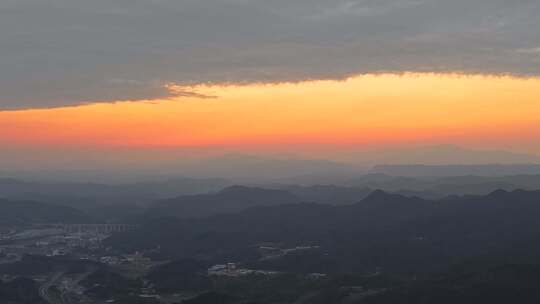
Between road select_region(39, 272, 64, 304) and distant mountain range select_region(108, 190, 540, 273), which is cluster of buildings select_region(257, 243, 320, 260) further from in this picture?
road select_region(39, 272, 64, 304)

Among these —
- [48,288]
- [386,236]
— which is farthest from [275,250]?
[48,288]

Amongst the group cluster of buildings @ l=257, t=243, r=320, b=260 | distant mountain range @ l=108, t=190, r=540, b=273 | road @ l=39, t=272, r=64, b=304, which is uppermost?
distant mountain range @ l=108, t=190, r=540, b=273

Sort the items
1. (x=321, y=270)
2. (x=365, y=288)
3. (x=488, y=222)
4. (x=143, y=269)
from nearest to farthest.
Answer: (x=365, y=288) → (x=321, y=270) → (x=143, y=269) → (x=488, y=222)

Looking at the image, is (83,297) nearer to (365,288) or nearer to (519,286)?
(365,288)

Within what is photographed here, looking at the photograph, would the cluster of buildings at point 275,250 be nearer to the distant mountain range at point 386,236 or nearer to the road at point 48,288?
the distant mountain range at point 386,236

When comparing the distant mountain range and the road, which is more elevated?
the distant mountain range

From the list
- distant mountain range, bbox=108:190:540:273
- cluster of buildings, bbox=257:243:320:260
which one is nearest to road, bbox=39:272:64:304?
distant mountain range, bbox=108:190:540:273

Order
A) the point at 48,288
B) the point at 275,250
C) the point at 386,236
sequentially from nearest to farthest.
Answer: the point at 48,288 < the point at 275,250 < the point at 386,236

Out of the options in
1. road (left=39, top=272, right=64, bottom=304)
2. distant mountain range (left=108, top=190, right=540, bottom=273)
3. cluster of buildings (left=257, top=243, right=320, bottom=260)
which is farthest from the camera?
cluster of buildings (left=257, top=243, right=320, bottom=260)

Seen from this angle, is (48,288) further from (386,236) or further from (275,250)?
(386,236)

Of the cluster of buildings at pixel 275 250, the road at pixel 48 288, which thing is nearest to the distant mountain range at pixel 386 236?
the cluster of buildings at pixel 275 250

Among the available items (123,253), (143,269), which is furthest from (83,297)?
(123,253)
